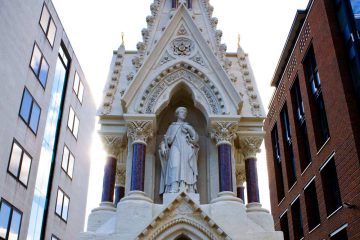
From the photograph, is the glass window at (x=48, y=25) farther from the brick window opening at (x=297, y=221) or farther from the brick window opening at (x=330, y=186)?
the brick window opening at (x=297, y=221)

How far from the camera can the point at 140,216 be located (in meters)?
10.8

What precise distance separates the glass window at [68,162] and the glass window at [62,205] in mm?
2056

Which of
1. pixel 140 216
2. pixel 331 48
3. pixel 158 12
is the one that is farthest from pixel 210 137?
pixel 331 48

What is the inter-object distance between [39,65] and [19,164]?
23.7 ft

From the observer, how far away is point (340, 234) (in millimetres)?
21781

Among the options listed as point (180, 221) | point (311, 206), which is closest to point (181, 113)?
point (180, 221)

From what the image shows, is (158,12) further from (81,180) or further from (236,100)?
(81,180)

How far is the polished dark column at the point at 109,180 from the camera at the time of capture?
40.0ft

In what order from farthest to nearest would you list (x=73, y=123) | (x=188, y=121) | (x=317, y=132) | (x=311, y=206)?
(x=73, y=123) → (x=311, y=206) → (x=317, y=132) → (x=188, y=121)

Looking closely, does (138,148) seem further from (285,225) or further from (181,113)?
(285,225)

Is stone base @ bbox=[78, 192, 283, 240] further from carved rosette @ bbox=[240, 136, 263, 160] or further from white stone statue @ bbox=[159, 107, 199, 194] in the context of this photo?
carved rosette @ bbox=[240, 136, 263, 160]

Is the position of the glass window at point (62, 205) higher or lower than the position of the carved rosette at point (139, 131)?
higher

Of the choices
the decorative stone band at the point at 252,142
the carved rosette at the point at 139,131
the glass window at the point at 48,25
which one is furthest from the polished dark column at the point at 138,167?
the glass window at the point at 48,25

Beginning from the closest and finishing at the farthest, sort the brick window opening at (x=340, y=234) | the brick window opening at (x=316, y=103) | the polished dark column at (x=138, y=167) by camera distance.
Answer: the polished dark column at (x=138, y=167), the brick window opening at (x=340, y=234), the brick window opening at (x=316, y=103)
